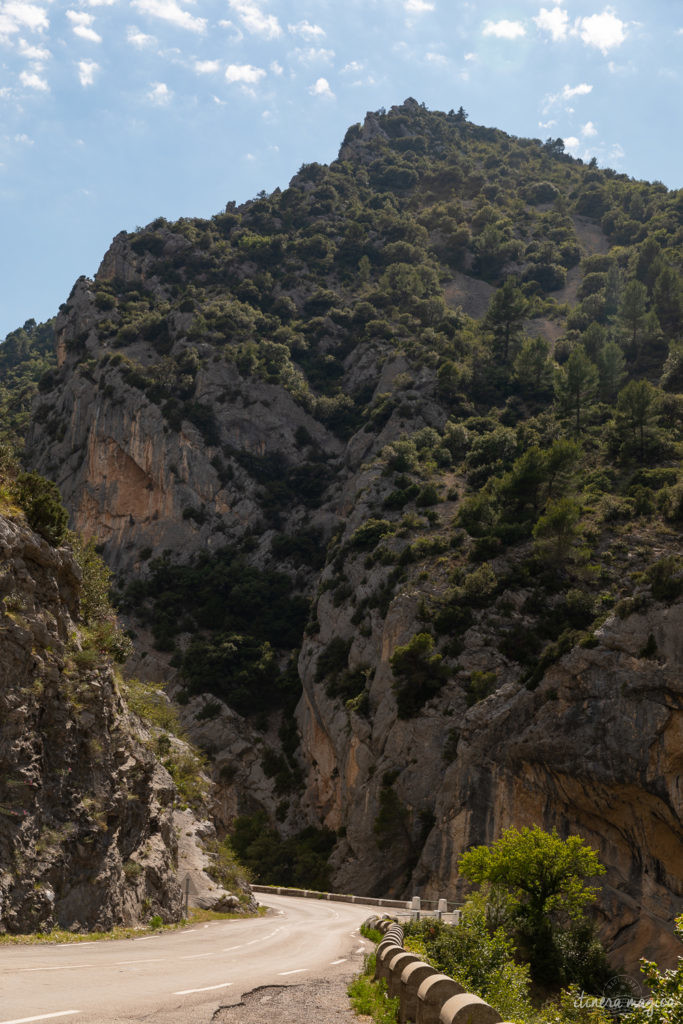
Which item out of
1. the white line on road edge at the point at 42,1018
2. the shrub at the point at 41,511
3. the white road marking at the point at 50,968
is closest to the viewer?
the white line on road edge at the point at 42,1018

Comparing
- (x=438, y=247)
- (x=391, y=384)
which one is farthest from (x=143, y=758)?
(x=438, y=247)

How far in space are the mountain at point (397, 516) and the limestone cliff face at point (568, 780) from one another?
15 centimetres

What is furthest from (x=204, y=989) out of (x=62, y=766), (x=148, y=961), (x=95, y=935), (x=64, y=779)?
(x=62, y=766)

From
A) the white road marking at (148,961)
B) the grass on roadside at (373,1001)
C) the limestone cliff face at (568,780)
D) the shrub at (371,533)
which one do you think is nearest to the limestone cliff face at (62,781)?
the white road marking at (148,961)

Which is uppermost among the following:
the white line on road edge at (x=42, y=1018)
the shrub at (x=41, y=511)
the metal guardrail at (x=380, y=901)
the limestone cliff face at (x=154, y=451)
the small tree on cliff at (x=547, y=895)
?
the limestone cliff face at (x=154, y=451)

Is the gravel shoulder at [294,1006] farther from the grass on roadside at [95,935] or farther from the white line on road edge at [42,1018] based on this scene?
the grass on roadside at [95,935]

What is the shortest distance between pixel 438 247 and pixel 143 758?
443ft

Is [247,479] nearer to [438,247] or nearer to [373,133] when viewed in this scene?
[438,247]

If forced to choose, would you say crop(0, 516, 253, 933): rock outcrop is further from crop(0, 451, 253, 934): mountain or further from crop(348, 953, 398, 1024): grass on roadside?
crop(348, 953, 398, 1024): grass on roadside

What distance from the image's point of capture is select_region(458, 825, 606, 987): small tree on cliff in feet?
94.8

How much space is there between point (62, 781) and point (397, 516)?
56564mm

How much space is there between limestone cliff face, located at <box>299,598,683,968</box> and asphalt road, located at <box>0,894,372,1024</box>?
20.5m

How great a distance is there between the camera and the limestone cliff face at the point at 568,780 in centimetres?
3853

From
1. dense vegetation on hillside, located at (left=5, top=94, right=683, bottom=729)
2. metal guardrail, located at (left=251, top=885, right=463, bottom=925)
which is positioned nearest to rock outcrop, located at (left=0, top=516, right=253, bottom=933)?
metal guardrail, located at (left=251, top=885, right=463, bottom=925)
